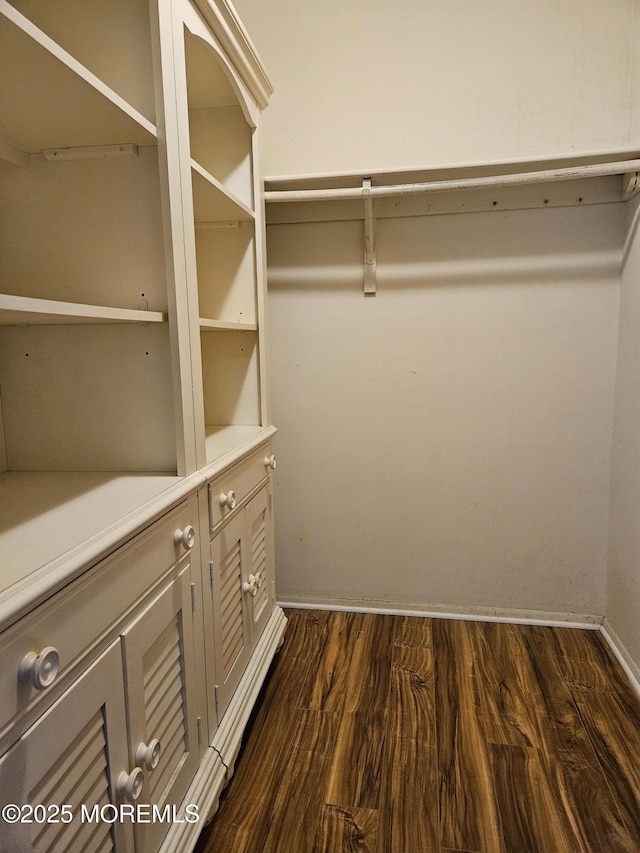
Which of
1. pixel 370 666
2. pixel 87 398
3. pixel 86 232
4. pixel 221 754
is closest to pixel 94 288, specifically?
pixel 86 232

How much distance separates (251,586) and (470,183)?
150 cm

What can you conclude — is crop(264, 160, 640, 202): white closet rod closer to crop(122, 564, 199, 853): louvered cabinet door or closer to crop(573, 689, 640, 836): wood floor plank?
crop(122, 564, 199, 853): louvered cabinet door

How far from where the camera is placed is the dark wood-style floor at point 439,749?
4.05ft

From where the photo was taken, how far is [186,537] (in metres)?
1.08

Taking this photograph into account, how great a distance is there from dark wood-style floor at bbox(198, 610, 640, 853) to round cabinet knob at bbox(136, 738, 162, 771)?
17.9 inches

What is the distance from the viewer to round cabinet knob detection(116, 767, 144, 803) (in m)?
0.86

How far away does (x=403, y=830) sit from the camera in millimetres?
1242

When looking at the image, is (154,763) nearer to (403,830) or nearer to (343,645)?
(403,830)

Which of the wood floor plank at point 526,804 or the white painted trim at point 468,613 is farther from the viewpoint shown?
the white painted trim at point 468,613

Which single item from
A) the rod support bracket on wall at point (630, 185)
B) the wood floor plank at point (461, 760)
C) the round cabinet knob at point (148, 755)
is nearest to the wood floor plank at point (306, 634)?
the wood floor plank at point (461, 760)

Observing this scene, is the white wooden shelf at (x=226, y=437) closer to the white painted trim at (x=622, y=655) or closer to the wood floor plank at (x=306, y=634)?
the wood floor plank at (x=306, y=634)

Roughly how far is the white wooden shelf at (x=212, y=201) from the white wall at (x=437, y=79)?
1.77 feet

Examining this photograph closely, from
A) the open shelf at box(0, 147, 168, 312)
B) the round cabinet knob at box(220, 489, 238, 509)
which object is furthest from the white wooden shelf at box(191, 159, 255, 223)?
the round cabinet knob at box(220, 489, 238, 509)

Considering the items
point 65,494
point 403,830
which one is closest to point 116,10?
point 65,494
